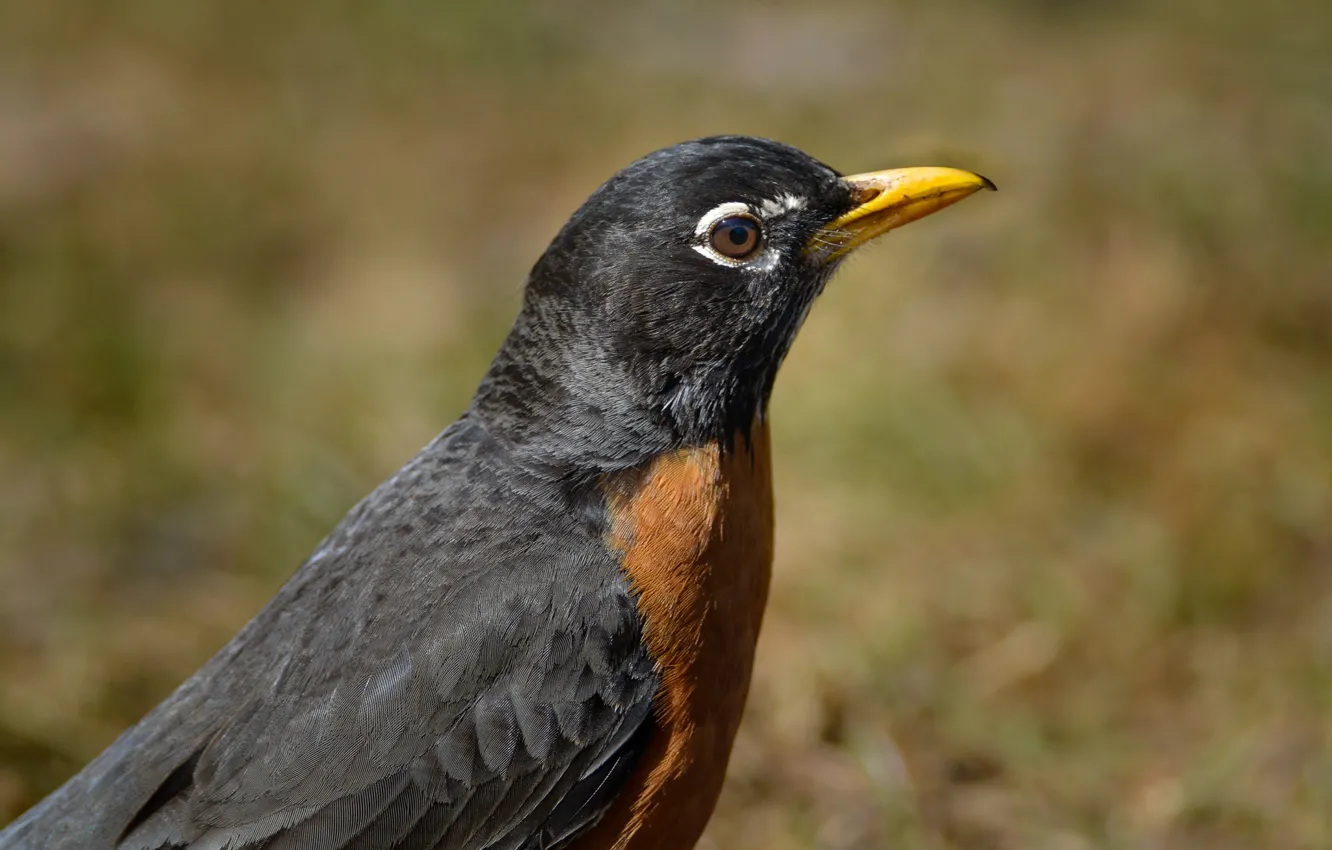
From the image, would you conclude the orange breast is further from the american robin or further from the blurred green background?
the blurred green background

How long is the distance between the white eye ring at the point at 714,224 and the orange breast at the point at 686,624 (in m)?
0.55

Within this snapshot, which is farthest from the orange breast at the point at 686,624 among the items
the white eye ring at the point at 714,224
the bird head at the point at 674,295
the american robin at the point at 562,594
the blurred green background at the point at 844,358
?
the blurred green background at the point at 844,358

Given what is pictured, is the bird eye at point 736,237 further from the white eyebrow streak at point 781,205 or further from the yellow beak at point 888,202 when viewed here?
the yellow beak at point 888,202

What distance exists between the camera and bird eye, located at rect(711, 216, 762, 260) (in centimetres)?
402

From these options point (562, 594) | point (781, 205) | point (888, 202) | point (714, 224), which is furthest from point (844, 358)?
point (562, 594)

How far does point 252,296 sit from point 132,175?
1.85 m

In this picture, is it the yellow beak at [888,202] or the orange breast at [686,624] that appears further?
the yellow beak at [888,202]

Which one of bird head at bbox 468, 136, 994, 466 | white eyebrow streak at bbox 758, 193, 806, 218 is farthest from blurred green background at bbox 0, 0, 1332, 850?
white eyebrow streak at bbox 758, 193, 806, 218

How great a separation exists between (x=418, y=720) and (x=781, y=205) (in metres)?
1.81

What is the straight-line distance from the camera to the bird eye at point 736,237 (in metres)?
4.02

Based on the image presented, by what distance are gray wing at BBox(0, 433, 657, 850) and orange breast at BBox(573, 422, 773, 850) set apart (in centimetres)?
7

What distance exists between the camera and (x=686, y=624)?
377 centimetres

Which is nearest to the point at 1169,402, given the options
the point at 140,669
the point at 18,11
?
the point at 140,669

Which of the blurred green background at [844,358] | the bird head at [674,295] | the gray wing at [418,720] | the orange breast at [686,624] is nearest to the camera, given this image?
the gray wing at [418,720]
